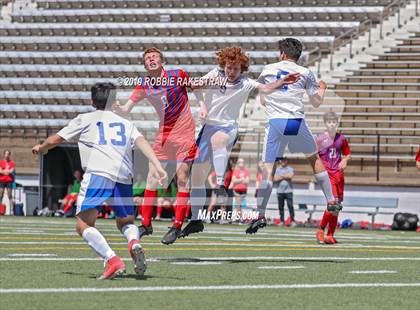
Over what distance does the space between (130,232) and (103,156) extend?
0.55 meters

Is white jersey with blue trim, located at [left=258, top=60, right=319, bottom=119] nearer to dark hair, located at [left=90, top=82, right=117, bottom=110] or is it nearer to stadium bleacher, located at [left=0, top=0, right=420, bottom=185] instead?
dark hair, located at [left=90, top=82, right=117, bottom=110]

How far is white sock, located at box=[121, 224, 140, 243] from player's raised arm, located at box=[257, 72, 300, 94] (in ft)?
8.94

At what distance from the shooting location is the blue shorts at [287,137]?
9.71 m

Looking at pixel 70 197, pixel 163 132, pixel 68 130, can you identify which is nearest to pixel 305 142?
pixel 163 132

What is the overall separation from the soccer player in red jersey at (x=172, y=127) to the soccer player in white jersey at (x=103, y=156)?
92.5 inches

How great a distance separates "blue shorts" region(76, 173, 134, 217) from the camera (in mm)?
7043

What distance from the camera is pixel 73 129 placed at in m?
7.07

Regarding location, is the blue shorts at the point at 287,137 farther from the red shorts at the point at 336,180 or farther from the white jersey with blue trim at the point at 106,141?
the red shorts at the point at 336,180

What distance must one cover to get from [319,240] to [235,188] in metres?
8.90

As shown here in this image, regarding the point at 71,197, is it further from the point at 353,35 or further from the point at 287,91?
the point at 287,91

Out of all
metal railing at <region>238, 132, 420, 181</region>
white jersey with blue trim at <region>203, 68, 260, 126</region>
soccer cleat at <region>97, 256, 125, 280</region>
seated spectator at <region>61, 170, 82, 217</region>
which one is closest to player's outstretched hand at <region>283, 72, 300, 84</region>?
white jersey with blue trim at <region>203, 68, 260, 126</region>

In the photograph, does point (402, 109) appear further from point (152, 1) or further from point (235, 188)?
point (152, 1)

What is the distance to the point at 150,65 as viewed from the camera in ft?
30.3

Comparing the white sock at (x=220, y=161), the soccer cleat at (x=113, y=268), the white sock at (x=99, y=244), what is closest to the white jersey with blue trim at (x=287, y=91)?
the white sock at (x=220, y=161)
